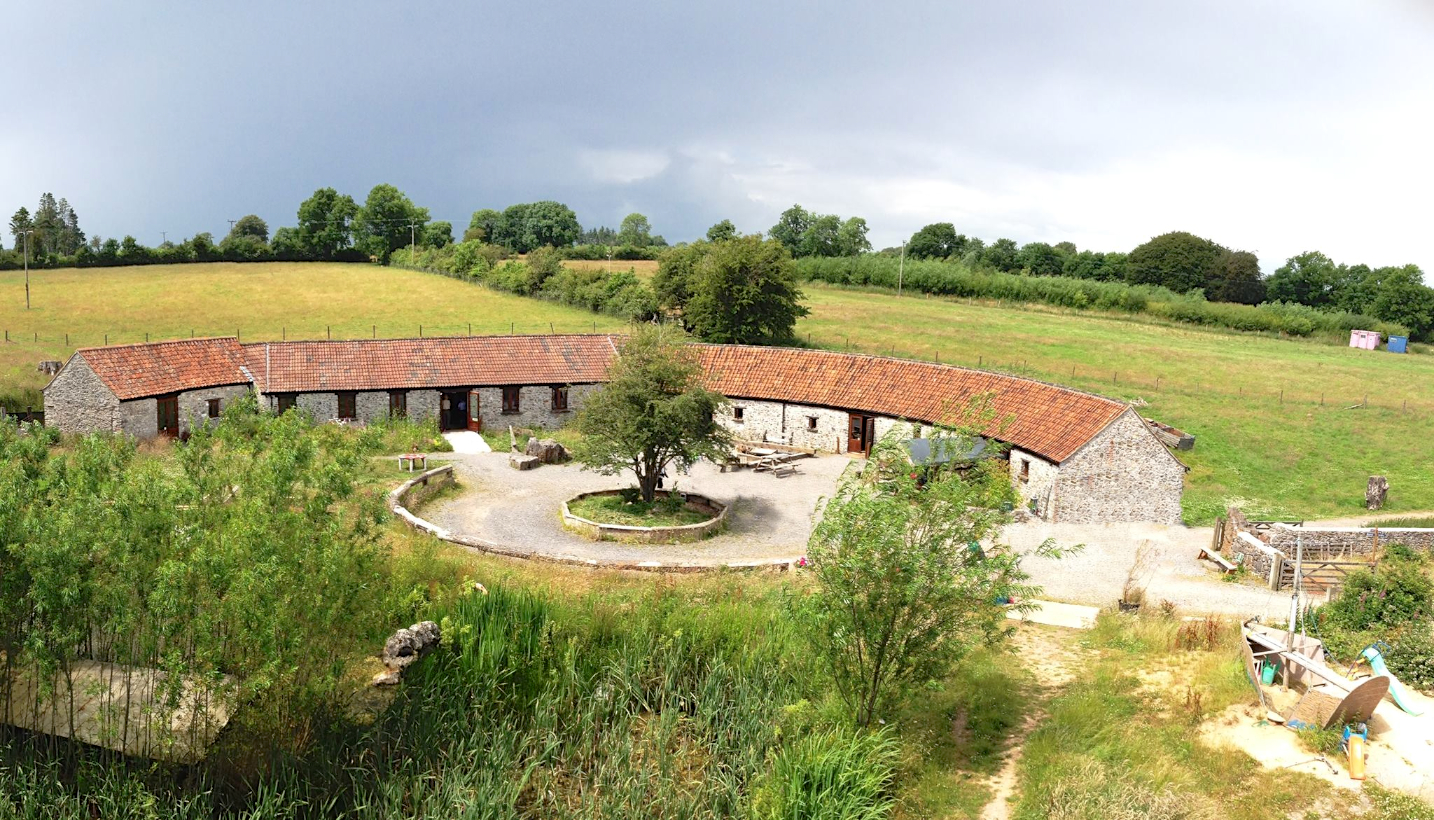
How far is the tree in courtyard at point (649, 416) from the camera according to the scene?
32.6 metres

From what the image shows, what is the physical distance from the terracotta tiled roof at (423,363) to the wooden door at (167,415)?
11.1 feet

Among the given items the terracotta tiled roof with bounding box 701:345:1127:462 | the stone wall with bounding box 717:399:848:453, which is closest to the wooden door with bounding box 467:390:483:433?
the terracotta tiled roof with bounding box 701:345:1127:462

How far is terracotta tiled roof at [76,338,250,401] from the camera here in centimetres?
4191

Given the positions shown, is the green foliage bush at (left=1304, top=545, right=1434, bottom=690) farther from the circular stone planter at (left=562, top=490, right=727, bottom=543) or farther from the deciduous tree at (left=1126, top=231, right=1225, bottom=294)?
the deciduous tree at (left=1126, top=231, right=1225, bottom=294)

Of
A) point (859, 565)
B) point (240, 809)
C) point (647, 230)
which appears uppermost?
point (647, 230)

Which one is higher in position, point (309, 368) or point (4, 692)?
point (309, 368)

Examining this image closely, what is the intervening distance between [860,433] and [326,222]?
84.9 meters

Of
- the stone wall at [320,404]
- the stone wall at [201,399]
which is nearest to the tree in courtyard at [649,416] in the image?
the stone wall at [320,404]

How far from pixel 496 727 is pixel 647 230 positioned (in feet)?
499

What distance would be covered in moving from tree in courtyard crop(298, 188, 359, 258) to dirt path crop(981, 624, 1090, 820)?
98.3m

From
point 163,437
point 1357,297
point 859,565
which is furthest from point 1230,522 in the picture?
point 1357,297

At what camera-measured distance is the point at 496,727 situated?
60.2 feet

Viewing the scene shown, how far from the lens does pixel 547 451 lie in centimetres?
4116

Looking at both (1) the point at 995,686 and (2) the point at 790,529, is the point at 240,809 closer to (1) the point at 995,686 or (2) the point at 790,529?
(1) the point at 995,686
